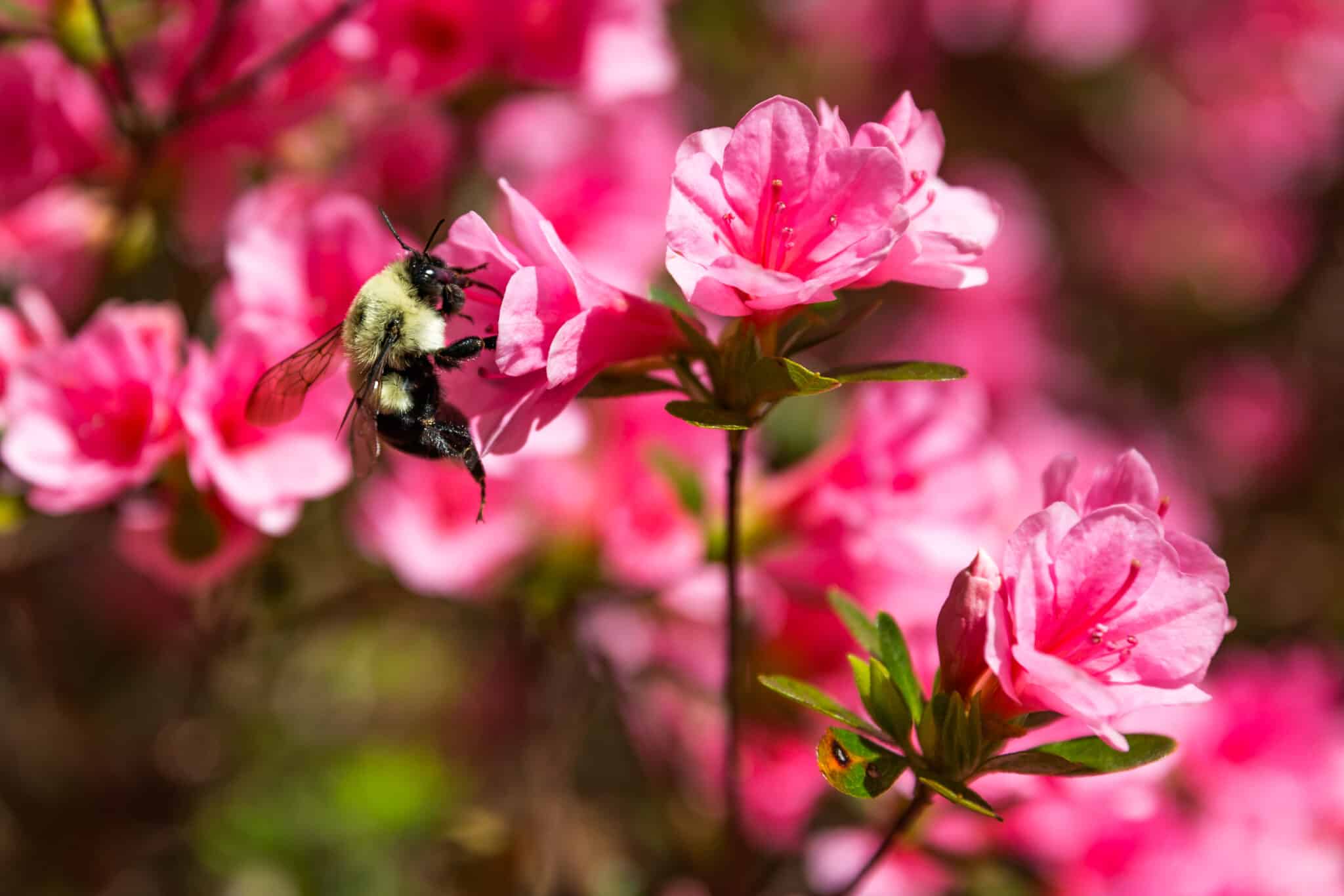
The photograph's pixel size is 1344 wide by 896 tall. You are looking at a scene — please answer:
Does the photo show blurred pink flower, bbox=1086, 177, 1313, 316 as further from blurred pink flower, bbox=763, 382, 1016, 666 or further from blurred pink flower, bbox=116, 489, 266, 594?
blurred pink flower, bbox=116, 489, 266, 594

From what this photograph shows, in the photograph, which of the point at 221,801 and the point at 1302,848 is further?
the point at 221,801

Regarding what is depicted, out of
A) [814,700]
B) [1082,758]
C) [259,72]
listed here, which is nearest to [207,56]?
[259,72]

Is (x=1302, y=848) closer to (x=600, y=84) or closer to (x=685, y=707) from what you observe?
(x=685, y=707)

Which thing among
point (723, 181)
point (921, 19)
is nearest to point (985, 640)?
point (723, 181)

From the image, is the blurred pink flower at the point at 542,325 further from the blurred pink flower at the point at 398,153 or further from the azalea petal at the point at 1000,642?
the blurred pink flower at the point at 398,153

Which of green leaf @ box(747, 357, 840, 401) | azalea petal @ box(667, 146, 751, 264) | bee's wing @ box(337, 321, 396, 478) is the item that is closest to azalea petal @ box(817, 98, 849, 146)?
azalea petal @ box(667, 146, 751, 264)
